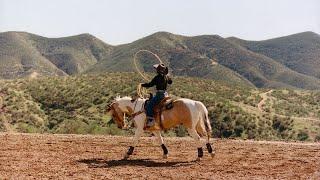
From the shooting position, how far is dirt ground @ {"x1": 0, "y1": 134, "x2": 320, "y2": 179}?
529 inches

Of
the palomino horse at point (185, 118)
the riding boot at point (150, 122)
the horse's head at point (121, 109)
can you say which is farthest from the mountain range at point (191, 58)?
the riding boot at point (150, 122)

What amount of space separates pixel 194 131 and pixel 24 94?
1529 inches

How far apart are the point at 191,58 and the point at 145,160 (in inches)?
5289

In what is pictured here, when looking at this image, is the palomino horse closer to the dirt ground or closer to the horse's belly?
the horse's belly

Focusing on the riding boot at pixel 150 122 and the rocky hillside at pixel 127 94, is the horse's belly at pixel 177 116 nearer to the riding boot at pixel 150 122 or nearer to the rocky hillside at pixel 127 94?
the riding boot at pixel 150 122

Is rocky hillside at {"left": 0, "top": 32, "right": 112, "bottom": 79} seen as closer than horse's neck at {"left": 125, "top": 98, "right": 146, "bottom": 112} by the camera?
No

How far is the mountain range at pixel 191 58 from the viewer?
13788 centimetres

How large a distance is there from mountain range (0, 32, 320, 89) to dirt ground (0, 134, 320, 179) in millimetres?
103113

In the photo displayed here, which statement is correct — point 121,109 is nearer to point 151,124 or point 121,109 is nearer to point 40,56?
point 151,124

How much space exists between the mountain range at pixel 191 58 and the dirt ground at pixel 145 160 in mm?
103113

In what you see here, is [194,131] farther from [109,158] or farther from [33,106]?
[33,106]

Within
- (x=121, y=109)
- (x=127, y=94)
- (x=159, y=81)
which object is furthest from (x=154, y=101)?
(x=127, y=94)

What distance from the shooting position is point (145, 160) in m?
16.3

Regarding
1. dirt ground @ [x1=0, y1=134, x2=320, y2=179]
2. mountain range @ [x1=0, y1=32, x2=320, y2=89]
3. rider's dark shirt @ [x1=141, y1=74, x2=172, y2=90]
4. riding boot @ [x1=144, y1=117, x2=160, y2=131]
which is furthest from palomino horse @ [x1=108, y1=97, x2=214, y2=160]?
mountain range @ [x1=0, y1=32, x2=320, y2=89]
